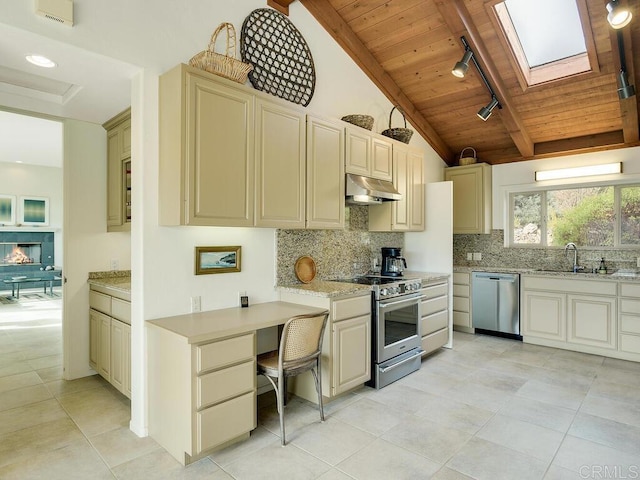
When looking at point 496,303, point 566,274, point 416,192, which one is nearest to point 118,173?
point 416,192

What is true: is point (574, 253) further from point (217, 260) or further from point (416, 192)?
point (217, 260)

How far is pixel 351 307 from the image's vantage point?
3.12 m

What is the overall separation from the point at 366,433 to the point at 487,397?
4.13 ft

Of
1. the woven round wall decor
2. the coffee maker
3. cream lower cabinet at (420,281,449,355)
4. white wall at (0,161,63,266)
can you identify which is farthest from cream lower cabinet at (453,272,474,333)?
white wall at (0,161,63,266)

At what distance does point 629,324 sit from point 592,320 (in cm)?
33

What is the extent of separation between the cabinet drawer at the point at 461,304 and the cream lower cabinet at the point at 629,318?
1.70m

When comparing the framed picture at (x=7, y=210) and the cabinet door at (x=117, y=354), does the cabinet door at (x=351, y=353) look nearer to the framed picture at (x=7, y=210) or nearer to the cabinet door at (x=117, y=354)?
the cabinet door at (x=117, y=354)

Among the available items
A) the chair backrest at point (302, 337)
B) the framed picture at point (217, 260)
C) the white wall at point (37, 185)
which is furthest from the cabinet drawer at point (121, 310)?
the white wall at point (37, 185)

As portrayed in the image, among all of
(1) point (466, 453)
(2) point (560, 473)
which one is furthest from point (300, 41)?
(2) point (560, 473)

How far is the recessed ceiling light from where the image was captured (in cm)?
236

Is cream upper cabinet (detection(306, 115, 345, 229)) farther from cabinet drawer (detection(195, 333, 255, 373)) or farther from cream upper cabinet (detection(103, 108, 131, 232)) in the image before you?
cream upper cabinet (detection(103, 108, 131, 232))

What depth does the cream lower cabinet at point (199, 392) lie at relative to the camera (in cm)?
217

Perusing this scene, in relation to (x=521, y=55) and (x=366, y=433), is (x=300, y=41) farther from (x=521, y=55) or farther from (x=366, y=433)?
(x=366, y=433)

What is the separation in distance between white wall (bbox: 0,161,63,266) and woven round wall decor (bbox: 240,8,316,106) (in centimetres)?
716
